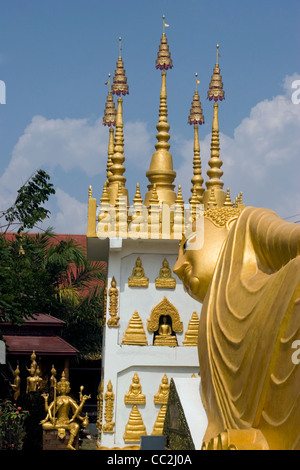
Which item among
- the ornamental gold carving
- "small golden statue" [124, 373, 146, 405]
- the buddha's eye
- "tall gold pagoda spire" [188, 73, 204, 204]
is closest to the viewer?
the buddha's eye

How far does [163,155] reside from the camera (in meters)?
16.0

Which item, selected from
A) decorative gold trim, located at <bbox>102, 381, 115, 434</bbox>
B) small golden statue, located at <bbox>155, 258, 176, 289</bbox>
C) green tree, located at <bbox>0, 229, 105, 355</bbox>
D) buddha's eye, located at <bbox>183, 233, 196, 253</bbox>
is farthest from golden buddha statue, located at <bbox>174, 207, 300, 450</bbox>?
green tree, located at <bbox>0, 229, 105, 355</bbox>

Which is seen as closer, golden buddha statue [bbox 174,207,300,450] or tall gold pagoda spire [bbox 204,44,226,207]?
golden buddha statue [bbox 174,207,300,450]

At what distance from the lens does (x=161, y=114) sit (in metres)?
16.1

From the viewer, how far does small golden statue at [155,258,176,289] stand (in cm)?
1466

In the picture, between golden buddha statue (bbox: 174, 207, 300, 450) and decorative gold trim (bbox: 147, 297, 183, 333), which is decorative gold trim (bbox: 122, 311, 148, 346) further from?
golden buddha statue (bbox: 174, 207, 300, 450)

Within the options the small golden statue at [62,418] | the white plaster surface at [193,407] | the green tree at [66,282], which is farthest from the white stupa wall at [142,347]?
the white plaster surface at [193,407]

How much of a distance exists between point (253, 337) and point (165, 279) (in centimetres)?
807

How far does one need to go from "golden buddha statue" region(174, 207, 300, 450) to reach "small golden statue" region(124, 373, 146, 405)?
254 inches

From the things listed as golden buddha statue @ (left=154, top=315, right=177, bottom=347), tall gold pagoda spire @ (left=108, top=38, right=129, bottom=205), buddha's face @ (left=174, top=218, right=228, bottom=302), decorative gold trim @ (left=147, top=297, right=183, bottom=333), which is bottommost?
golden buddha statue @ (left=154, top=315, right=177, bottom=347)

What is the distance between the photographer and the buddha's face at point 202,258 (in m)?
8.55

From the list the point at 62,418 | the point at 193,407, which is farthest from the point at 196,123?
the point at 193,407
